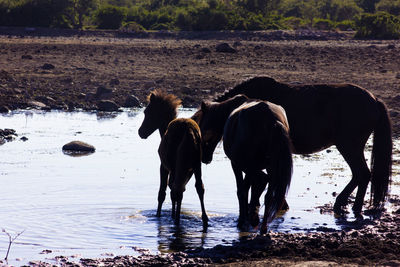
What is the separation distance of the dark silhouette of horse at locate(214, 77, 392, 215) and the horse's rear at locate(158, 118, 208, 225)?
0.70 meters

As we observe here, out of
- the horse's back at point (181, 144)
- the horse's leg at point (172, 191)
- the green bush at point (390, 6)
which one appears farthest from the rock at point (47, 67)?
the green bush at point (390, 6)

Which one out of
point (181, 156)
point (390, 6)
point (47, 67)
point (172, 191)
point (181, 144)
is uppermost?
point (390, 6)

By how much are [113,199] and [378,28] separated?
20565mm

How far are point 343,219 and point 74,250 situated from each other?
294cm

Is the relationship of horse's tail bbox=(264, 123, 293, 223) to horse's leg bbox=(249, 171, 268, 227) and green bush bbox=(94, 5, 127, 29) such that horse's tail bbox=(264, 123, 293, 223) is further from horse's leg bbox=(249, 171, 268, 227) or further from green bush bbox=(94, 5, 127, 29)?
green bush bbox=(94, 5, 127, 29)

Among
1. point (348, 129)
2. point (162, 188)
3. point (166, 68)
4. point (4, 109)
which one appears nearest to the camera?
point (162, 188)

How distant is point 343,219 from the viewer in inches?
294

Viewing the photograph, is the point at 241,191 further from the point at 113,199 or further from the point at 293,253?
the point at 113,199

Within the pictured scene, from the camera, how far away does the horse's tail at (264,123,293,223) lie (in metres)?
6.40

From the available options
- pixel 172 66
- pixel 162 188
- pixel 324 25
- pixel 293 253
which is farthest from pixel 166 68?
pixel 324 25

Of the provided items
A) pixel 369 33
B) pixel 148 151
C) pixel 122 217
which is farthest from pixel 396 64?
pixel 122 217

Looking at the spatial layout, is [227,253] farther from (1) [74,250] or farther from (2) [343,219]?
(2) [343,219]

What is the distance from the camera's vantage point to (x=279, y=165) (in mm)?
6430

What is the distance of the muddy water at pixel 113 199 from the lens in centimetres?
661
